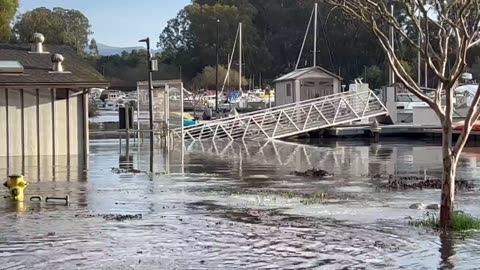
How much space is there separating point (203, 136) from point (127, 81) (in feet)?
178

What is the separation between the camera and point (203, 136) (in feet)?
133

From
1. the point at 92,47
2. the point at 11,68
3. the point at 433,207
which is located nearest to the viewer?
the point at 433,207

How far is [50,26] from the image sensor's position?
84438 mm

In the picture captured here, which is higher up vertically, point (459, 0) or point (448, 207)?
point (459, 0)

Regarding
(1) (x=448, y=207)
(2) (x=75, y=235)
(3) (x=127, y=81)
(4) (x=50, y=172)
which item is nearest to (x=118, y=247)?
(2) (x=75, y=235)

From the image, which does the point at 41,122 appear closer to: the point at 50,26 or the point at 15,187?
the point at 15,187

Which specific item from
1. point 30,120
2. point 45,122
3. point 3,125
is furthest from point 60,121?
point 3,125

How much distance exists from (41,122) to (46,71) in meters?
1.69

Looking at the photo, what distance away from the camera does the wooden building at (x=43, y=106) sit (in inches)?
1035

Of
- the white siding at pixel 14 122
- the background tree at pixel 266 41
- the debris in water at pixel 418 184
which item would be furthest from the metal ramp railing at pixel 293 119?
the background tree at pixel 266 41

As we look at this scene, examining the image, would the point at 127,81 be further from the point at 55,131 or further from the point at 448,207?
the point at 448,207

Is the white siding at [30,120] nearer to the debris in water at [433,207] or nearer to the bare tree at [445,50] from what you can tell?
the debris in water at [433,207]

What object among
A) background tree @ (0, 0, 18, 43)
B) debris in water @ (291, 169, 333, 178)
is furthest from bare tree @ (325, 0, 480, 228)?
background tree @ (0, 0, 18, 43)

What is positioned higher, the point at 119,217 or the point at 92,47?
the point at 92,47
